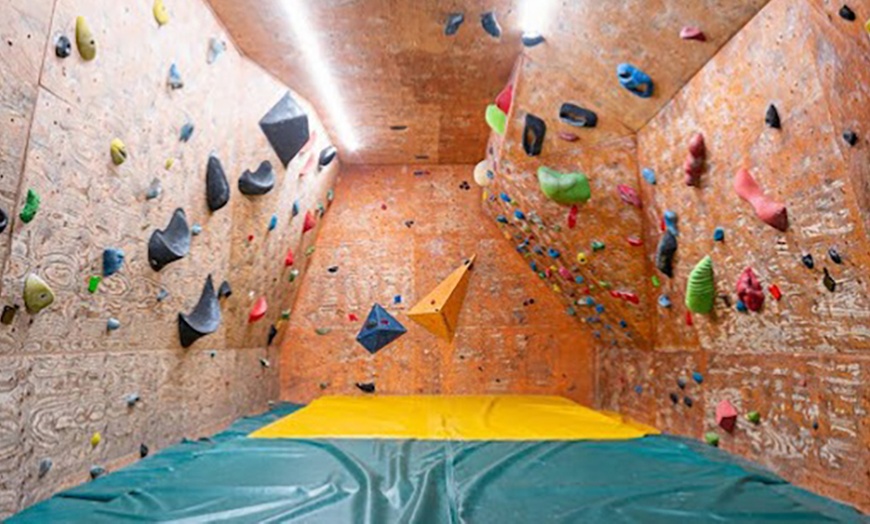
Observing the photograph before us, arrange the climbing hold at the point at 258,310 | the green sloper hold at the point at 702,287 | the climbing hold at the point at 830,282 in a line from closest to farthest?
the climbing hold at the point at 830,282, the green sloper hold at the point at 702,287, the climbing hold at the point at 258,310

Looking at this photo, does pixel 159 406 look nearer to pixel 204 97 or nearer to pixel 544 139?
pixel 204 97

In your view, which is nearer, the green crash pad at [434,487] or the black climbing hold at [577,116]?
→ the green crash pad at [434,487]

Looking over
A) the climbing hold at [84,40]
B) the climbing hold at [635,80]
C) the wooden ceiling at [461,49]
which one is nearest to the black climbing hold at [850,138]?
the wooden ceiling at [461,49]

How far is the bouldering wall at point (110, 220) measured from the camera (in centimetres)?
140

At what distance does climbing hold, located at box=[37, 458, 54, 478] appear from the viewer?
5.17ft

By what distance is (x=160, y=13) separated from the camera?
5.87 ft

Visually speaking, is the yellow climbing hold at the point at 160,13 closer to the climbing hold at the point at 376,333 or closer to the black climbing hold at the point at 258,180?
the black climbing hold at the point at 258,180

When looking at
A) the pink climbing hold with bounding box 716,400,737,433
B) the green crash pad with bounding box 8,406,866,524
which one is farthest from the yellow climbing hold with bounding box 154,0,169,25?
the pink climbing hold with bounding box 716,400,737,433

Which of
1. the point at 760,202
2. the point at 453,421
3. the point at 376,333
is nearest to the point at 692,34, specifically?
the point at 760,202

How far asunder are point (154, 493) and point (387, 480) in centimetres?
78

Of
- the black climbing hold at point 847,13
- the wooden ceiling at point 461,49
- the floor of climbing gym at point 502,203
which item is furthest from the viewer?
the wooden ceiling at point 461,49

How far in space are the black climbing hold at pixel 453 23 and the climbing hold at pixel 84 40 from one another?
141 centimetres

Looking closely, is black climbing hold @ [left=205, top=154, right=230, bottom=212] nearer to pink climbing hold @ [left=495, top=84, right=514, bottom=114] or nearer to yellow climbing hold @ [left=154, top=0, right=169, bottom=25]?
Result: yellow climbing hold @ [left=154, top=0, right=169, bottom=25]

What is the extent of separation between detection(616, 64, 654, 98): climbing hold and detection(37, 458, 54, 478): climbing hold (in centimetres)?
248
